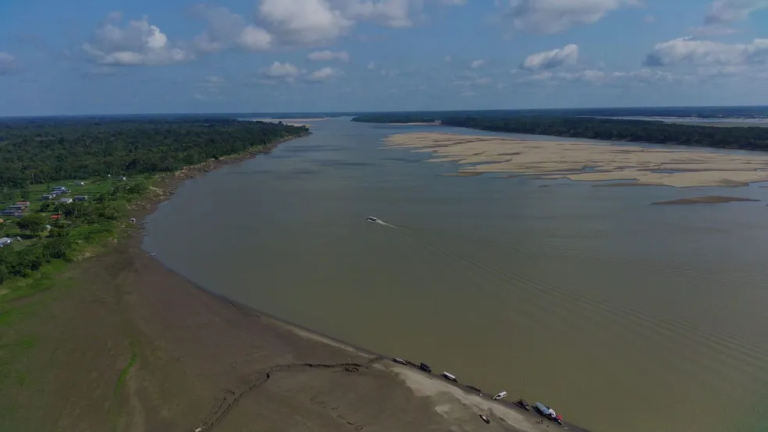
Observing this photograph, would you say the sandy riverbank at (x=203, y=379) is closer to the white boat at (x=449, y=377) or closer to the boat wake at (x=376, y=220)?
the white boat at (x=449, y=377)

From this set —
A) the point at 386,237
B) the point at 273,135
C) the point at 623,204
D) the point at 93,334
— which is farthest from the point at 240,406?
the point at 273,135

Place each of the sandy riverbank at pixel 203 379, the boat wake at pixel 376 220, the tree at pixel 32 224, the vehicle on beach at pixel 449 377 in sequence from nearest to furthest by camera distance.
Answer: the sandy riverbank at pixel 203 379, the vehicle on beach at pixel 449 377, the tree at pixel 32 224, the boat wake at pixel 376 220

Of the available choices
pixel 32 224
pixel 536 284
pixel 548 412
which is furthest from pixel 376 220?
pixel 548 412

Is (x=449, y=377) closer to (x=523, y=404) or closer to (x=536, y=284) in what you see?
(x=523, y=404)

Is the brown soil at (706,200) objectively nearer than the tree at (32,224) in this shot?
No

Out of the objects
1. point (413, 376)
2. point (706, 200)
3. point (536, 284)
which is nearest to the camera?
point (413, 376)

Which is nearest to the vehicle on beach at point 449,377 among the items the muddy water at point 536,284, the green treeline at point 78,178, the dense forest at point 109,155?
the muddy water at point 536,284

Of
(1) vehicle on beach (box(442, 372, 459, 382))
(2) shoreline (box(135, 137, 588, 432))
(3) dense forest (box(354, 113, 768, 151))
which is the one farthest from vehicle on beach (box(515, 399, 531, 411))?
(3) dense forest (box(354, 113, 768, 151))
